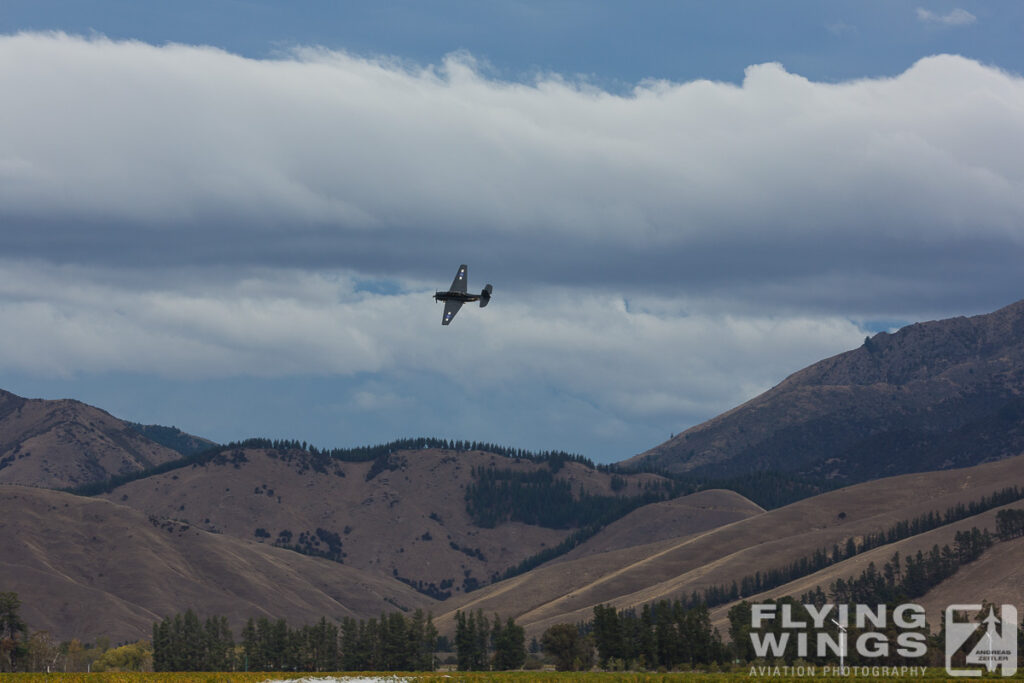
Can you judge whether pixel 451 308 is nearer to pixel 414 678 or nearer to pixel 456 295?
pixel 456 295

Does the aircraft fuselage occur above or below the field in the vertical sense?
above

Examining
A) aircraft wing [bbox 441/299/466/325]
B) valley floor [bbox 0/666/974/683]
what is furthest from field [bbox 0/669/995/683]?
aircraft wing [bbox 441/299/466/325]

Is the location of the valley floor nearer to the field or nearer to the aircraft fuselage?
the field

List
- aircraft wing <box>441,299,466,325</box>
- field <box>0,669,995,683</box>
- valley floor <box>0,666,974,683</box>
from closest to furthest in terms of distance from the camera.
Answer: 1. aircraft wing <box>441,299,466,325</box>
2. valley floor <box>0,666,974,683</box>
3. field <box>0,669,995,683</box>

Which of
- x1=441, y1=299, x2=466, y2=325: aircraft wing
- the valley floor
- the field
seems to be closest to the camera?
x1=441, y1=299, x2=466, y2=325: aircraft wing

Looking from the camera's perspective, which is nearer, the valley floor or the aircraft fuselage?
the aircraft fuselage

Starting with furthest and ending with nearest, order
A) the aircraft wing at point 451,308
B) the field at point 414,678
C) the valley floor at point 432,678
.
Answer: the field at point 414,678, the valley floor at point 432,678, the aircraft wing at point 451,308

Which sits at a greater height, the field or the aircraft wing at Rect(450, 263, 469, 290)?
the aircraft wing at Rect(450, 263, 469, 290)

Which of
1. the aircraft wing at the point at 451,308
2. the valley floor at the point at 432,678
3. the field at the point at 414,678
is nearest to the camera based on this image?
the aircraft wing at the point at 451,308

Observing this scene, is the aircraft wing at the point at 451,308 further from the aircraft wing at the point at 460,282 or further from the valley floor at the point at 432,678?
the valley floor at the point at 432,678

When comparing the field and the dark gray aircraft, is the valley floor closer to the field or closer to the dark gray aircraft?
the field

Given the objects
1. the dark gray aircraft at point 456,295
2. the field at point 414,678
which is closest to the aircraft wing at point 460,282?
the dark gray aircraft at point 456,295

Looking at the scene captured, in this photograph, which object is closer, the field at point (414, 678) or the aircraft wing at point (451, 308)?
the aircraft wing at point (451, 308)

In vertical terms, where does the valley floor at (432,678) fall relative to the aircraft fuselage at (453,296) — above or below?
below
